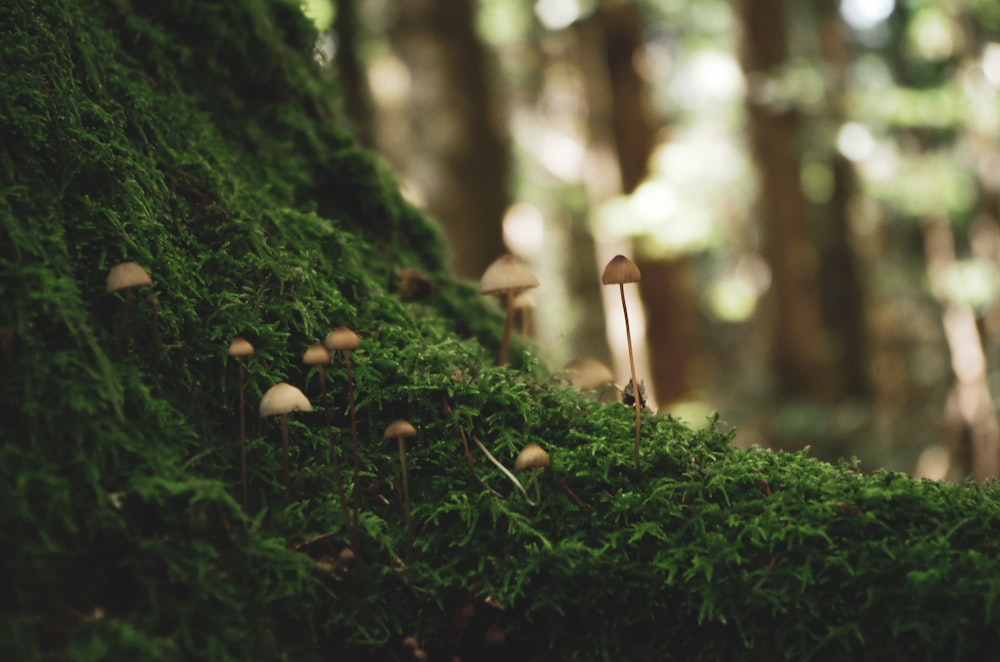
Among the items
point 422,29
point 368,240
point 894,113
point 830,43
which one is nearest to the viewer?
point 368,240

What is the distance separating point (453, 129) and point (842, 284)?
9.52 m

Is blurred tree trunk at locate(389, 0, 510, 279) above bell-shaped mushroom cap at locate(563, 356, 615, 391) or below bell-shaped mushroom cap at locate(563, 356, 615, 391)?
above

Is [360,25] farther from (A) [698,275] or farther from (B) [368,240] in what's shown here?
(A) [698,275]

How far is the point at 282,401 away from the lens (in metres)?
1.90

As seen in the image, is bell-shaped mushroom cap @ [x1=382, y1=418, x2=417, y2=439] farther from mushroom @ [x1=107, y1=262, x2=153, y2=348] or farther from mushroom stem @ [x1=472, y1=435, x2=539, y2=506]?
mushroom @ [x1=107, y1=262, x2=153, y2=348]

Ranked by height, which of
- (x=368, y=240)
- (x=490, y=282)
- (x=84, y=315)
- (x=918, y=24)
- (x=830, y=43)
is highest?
(x=830, y=43)

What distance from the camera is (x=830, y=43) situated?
583 inches

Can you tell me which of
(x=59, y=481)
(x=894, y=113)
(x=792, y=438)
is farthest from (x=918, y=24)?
(x=59, y=481)

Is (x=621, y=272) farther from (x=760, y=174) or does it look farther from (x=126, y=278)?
(x=760, y=174)

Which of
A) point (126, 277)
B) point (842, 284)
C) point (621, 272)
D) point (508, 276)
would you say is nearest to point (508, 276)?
point (508, 276)

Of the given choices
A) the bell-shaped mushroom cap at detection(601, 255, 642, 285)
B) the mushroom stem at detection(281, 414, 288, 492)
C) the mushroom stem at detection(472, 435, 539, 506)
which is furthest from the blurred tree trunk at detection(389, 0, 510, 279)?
the mushroom stem at detection(281, 414, 288, 492)

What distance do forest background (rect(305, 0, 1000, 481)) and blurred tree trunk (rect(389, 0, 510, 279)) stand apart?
0.07ft

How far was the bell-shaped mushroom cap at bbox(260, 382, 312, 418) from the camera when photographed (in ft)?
6.22

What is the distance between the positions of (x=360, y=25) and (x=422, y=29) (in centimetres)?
357
